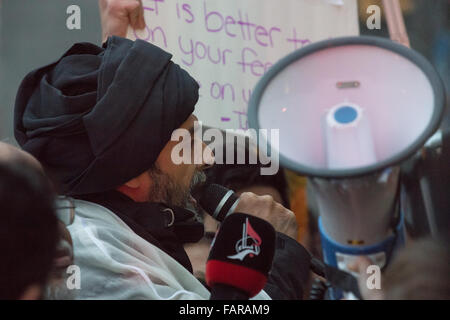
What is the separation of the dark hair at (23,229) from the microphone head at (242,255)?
31 centimetres

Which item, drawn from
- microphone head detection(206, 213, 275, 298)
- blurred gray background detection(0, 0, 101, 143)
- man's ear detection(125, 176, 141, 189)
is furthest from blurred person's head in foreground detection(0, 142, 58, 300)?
blurred gray background detection(0, 0, 101, 143)

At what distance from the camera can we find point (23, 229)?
880 millimetres

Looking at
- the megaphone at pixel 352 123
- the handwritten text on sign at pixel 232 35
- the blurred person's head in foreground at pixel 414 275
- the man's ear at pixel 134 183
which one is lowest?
the blurred person's head in foreground at pixel 414 275

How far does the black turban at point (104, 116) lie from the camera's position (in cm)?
170

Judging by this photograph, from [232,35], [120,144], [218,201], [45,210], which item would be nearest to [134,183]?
[120,144]

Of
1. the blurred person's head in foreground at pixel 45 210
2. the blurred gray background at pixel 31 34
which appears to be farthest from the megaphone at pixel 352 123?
the blurred gray background at pixel 31 34

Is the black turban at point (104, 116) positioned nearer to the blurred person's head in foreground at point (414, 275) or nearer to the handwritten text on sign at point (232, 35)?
the handwritten text on sign at point (232, 35)

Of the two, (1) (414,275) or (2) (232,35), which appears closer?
(1) (414,275)

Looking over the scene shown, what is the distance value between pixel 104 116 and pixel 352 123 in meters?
0.77

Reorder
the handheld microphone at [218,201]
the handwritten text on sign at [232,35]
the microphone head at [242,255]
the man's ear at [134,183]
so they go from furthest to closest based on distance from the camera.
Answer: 1. the handwritten text on sign at [232,35]
2. the man's ear at [134,183]
3. the handheld microphone at [218,201]
4. the microphone head at [242,255]

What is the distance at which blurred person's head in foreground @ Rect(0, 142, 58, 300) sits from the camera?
87 cm

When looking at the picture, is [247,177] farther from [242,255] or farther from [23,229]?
[23,229]

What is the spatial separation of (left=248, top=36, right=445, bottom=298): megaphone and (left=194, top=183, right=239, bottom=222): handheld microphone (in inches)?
18.6

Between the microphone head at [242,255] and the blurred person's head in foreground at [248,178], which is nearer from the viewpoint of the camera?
the microphone head at [242,255]
